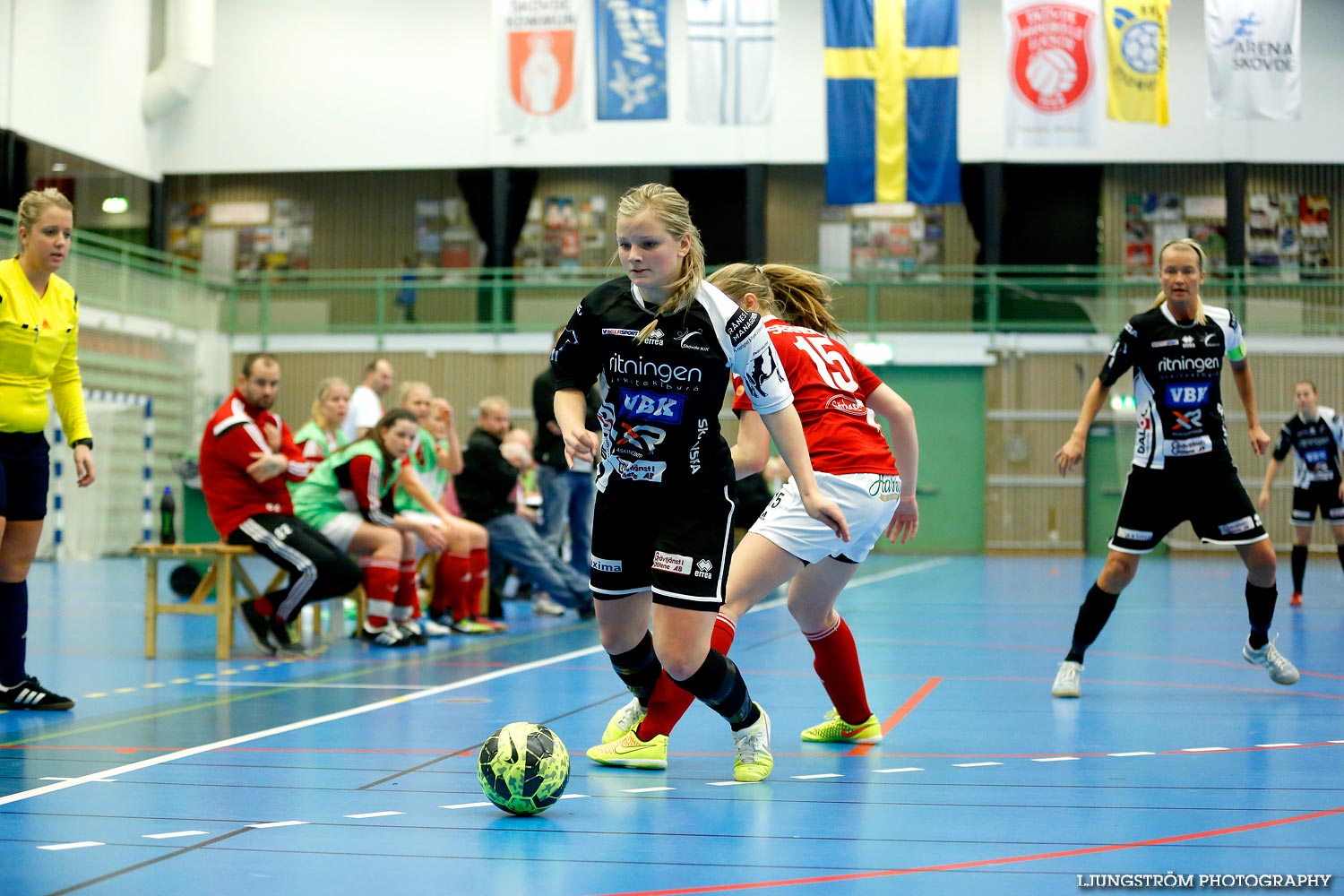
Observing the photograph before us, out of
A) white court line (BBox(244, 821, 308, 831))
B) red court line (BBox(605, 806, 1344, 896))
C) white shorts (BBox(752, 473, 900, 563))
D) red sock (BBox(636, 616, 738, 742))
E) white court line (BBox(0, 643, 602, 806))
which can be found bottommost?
white court line (BBox(0, 643, 602, 806))

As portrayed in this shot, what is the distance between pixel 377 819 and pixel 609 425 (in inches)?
53.9

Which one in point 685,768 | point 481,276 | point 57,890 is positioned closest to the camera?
point 57,890

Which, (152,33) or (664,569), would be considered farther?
(152,33)

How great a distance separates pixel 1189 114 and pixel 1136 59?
8.44 m

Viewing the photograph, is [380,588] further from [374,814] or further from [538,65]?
[538,65]

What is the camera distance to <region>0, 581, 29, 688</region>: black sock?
5.95 meters

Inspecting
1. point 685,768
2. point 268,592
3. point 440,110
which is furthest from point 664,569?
point 440,110

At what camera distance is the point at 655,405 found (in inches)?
169

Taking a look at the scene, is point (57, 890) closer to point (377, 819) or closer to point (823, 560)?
point (377, 819)

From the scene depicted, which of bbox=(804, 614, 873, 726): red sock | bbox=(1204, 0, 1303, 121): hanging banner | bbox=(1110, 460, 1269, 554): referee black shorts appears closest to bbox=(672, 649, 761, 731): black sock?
bbox=(804, 614, 873, 726): red sock

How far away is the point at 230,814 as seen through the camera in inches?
156

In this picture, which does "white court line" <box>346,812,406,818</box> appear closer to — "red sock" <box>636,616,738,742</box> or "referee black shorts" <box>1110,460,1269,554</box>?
"red sock" <box>636,616,738,742</box>

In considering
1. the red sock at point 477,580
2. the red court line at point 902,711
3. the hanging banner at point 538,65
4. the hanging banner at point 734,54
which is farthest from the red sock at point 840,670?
the hanging banner at point 538,65

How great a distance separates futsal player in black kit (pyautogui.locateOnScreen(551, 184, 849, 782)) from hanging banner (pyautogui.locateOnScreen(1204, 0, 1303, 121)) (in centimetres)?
1573
